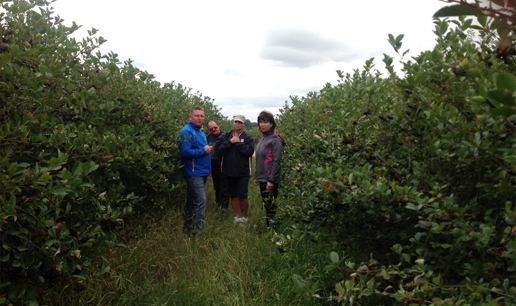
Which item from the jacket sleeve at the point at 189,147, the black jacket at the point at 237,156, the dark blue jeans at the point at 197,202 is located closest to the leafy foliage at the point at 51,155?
the jacket sleeve at the point at 189,147

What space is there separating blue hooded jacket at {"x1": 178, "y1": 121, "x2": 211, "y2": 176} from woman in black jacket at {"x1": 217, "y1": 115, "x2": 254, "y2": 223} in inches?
20.0

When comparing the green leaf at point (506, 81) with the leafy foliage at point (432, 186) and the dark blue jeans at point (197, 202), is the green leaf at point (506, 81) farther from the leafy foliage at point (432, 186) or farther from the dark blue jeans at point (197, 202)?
the dark blue jeans at point (197, 202)

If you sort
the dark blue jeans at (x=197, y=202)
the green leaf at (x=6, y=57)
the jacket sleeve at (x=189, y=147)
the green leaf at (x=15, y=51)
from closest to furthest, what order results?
the green leaf at (x=6, y=57) → the green leaf at (x=15, y=51) → the jacket sleeve at (x=189, y=147) → the dark blue jeans at (x=197, y=202)

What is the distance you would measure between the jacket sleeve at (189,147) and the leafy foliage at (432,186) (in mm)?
2556

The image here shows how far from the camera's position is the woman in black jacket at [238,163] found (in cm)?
572

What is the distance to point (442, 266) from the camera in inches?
80.4

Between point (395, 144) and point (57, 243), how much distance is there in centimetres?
262

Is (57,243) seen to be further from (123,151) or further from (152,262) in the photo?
(152,262)

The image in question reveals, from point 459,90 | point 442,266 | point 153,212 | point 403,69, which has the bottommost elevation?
point 153,212

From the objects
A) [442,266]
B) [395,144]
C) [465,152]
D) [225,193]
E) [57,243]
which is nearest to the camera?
[465,152]

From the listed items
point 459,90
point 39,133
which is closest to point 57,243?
point 39,133

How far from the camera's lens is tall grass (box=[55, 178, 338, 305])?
3.48 m

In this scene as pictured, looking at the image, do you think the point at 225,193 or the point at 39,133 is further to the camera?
the point at 225,193

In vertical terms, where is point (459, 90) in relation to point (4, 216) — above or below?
above
